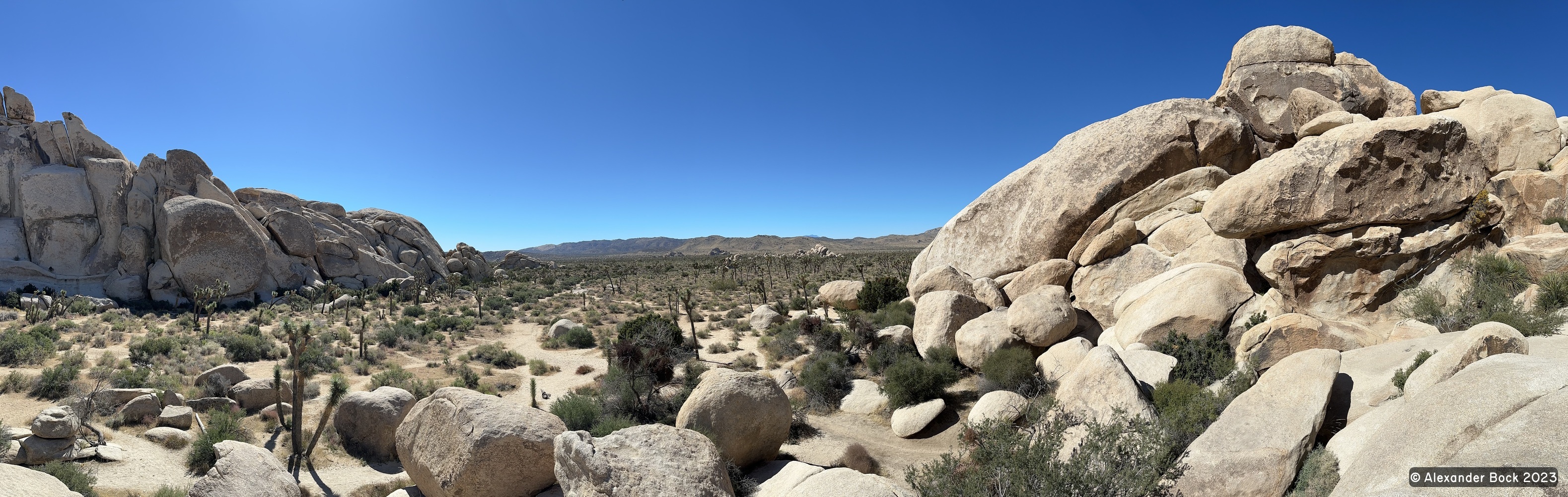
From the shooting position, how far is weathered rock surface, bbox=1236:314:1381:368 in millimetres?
10250

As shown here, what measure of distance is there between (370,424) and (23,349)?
13.9 m

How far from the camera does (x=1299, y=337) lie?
10.3m

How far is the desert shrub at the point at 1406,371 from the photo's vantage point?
294 inches

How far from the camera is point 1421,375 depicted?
695cm

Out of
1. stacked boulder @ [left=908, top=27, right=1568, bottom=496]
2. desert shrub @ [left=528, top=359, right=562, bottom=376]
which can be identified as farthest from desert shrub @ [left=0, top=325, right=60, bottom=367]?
stacked boulder @ [left=908, top=27, right=1568, bottom=496]

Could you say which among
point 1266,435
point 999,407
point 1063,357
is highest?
point 1063,357

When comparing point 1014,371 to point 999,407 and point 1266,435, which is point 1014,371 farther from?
point 1266,435

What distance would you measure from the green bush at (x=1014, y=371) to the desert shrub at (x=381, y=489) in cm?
1240

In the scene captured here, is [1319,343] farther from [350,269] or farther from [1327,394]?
[350,269]

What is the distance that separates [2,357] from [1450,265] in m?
35.1

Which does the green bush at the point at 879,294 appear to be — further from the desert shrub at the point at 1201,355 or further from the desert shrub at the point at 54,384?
the desert shrub at the point at 54,384

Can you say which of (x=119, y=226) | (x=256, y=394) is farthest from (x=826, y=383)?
(x=119, y=226)

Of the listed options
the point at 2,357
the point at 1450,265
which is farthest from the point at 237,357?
the point at 1450,265

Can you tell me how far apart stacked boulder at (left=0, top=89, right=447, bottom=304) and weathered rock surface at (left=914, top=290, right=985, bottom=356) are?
4205 centimetres
